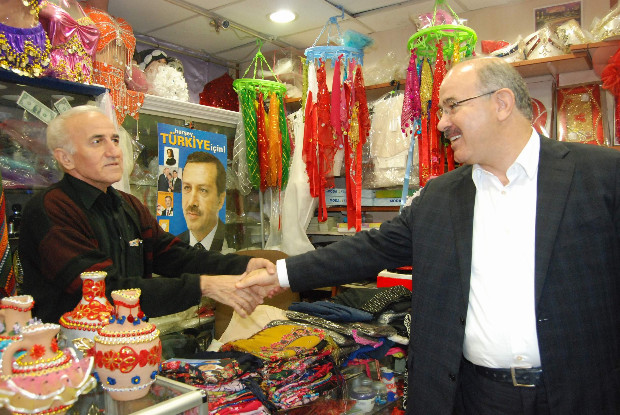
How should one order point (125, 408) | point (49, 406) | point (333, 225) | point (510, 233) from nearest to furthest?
point (49, 406) < point (125, 408) < point (510, 233) < point (333, 225)

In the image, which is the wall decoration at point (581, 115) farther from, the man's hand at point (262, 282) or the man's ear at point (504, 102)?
the man's hand at point (262, 282)

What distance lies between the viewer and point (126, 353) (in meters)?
1.15

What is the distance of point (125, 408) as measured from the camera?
1.14 metres

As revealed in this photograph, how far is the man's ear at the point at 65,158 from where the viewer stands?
6.71ft

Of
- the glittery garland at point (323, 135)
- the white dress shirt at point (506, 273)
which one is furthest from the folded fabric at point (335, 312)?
the glittery garland at point (323, 135)

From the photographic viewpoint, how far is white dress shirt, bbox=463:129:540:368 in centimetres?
155

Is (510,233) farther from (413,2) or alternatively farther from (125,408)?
(413,2)

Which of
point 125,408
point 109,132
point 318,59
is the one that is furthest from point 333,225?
point 125,408

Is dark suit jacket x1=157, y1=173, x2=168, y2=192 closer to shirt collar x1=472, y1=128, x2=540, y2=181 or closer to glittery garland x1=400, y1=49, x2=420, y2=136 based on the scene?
glittery garland x1=400, y1=49, x2=420, y2=136

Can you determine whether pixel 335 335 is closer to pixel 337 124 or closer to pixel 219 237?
pixel 337 124

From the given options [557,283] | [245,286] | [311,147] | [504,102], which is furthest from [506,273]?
[311,147]

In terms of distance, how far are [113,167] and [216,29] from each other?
9.51ft

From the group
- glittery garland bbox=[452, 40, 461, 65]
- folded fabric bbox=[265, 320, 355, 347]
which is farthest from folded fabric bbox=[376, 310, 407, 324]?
glittery garland bbox=[452, 40, 461, 65]

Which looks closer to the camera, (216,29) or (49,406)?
(49,406)
